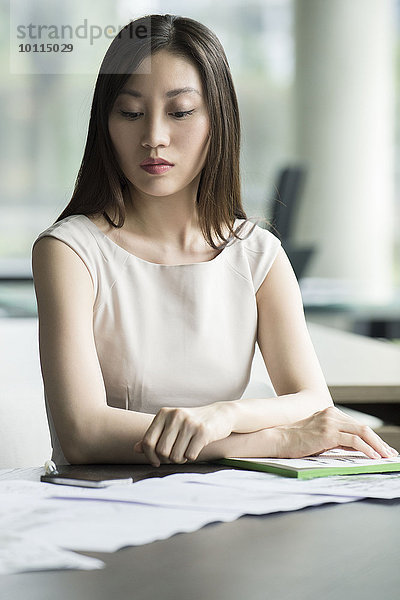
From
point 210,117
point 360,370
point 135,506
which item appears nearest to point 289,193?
point 360,370

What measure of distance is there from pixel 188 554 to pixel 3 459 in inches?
36.9

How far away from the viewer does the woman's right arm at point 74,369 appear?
1.21 meters

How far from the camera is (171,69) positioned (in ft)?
4.53

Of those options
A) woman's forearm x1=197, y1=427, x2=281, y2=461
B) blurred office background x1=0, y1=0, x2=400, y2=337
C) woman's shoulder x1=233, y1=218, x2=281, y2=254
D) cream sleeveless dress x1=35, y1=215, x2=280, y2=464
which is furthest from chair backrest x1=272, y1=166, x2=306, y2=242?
woman's forearm x1=197, y1=427, x2=281, y2=461

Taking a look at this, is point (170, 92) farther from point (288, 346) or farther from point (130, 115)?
point (288, 346)

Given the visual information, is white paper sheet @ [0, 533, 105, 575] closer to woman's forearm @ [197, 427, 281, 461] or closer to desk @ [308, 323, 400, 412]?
woman's forearm @ [197, 427, 281, 461]

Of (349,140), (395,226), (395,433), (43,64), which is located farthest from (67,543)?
(43,64)

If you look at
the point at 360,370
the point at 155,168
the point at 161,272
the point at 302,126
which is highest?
the point at 302,126

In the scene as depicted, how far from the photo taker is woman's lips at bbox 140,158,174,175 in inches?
53.5

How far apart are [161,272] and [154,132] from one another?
220 millimetres

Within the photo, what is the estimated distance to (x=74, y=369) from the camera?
127cm

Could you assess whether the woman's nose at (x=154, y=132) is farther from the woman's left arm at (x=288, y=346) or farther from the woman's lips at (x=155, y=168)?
the woman's left arm at (x=288, y=346)

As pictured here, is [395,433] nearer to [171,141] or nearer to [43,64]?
[171,141]

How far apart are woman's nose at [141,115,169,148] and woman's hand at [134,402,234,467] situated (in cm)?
41
